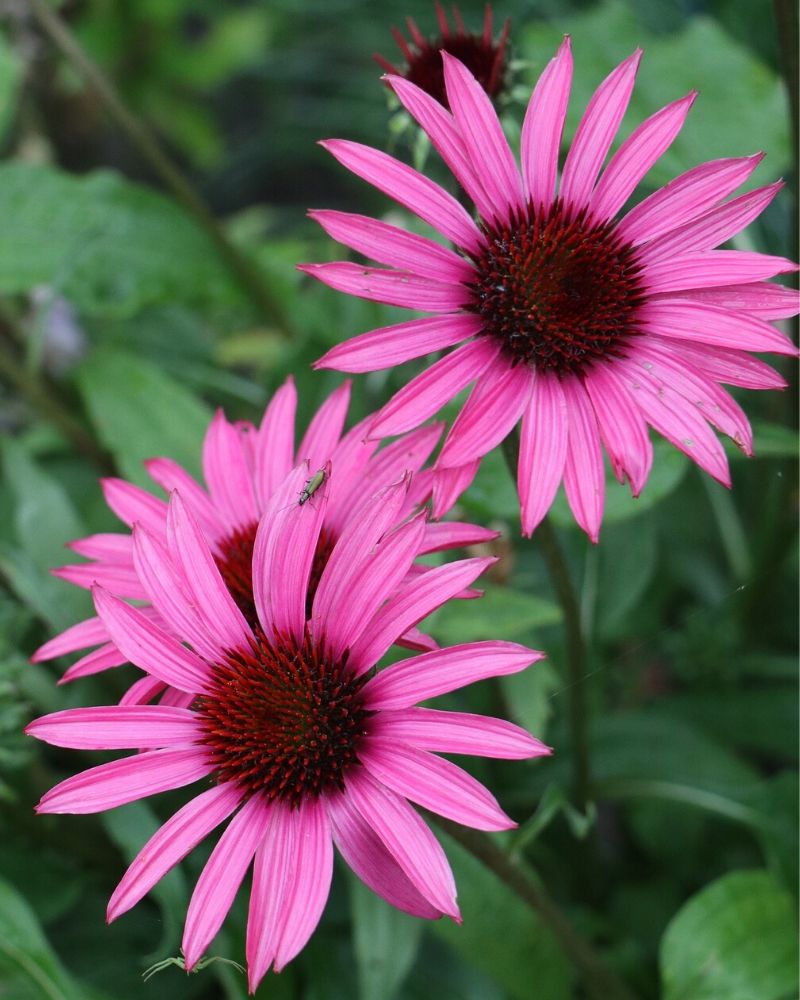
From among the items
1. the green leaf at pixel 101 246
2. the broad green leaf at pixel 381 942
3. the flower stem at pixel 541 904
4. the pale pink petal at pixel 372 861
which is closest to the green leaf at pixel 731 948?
the flower stem at pixel 541 904

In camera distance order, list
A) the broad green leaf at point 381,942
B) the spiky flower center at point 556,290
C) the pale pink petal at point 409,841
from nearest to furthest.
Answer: the pale pink petal at point 409,841 → the spiky flower center at point 556,290 → the broad green leaf at point 381,942

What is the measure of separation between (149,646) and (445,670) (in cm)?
12

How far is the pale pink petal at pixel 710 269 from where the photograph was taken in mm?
439

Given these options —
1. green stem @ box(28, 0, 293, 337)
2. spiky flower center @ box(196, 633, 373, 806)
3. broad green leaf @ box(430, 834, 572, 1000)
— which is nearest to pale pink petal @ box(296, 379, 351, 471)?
spiky flower center @ box(196, 633, 373, 806)

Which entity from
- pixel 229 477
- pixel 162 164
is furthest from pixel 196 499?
pixel 162 164

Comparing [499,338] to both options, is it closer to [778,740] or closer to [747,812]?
[747,812]

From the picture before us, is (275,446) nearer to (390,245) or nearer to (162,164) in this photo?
(390,245)

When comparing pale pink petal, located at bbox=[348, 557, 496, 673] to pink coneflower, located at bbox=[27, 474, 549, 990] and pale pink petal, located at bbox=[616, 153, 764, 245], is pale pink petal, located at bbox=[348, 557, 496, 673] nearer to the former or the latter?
pink coneflower, located at bbox=[27, 474, 549, 990]

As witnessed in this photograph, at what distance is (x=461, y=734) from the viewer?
0.39 meters

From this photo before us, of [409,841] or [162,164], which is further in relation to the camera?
[162,164]

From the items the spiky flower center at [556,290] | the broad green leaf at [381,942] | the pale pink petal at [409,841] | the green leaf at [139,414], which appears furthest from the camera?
the green leaf at [139,414]

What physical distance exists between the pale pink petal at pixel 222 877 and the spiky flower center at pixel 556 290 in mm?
232

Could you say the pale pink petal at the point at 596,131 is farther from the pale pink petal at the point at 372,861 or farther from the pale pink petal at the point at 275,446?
the pale pink petal at the point at 372,861

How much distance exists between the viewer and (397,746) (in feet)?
1.34
